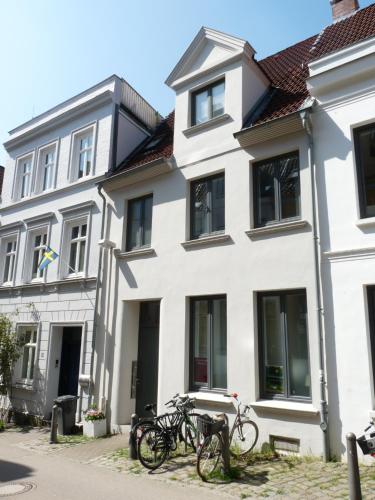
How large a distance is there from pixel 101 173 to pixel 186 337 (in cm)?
614

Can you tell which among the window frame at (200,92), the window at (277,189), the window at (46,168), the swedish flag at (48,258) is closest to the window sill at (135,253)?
the swedish flag at (48,258)

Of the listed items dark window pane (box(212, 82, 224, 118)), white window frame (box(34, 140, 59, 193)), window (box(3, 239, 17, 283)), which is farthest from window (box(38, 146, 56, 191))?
dark window pane (box(212, 82, 224, 118))

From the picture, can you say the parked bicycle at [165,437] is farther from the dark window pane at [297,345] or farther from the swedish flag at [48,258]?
the swedish flag at [48,258]

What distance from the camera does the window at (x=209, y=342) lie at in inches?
350

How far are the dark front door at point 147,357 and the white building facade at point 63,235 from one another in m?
1.41

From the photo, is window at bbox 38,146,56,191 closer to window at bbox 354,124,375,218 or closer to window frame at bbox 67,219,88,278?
window frame at bbox 67,219,88,278

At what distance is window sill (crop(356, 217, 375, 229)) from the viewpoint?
7223mm

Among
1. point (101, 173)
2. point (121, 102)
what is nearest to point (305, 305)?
point (101, 173)

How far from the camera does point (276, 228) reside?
8344 millimetres

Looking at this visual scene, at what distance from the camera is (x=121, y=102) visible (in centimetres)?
1347

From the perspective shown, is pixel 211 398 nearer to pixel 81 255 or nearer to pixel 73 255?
pixel 81 255

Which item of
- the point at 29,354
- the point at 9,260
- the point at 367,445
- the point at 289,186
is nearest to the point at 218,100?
the point at 289,186

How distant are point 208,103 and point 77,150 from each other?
219 inches

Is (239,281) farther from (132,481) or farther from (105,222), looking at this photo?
(105,222)
